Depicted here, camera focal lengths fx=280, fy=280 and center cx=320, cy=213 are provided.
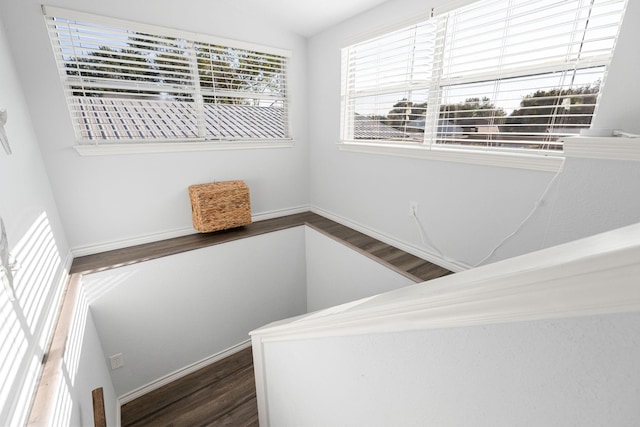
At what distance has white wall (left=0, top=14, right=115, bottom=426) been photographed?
36.9 inches

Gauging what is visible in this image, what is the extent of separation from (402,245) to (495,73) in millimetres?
1304

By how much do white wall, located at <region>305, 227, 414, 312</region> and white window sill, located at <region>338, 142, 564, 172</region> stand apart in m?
0.86

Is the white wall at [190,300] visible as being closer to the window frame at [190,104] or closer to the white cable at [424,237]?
the window frame at [190,104]

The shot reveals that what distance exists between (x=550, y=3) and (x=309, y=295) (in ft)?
9.30

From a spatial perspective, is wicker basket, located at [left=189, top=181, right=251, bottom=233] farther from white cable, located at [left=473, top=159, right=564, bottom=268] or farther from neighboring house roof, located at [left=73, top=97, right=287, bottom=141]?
white cable, located at [left=473, top=159, right=564, bottom=268]

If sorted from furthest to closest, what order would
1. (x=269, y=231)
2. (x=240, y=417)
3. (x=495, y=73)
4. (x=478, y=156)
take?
(x=269, y=231), (x=240, y=417), (x=478, y=156), (x=495, y=73)

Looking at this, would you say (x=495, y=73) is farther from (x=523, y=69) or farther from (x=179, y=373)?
(x=179, y=373)

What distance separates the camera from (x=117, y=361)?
2.12m

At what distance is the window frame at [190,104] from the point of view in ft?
6.11

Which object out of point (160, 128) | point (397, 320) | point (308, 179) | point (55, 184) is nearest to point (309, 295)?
point (308, 179)

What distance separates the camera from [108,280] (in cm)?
201

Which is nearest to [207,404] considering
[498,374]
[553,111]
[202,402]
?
[202,402]

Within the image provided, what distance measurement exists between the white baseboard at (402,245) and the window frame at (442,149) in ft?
2.27

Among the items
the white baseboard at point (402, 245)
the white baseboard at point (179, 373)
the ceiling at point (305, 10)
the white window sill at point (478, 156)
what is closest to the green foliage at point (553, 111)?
the white window sill at point (478, 156)
